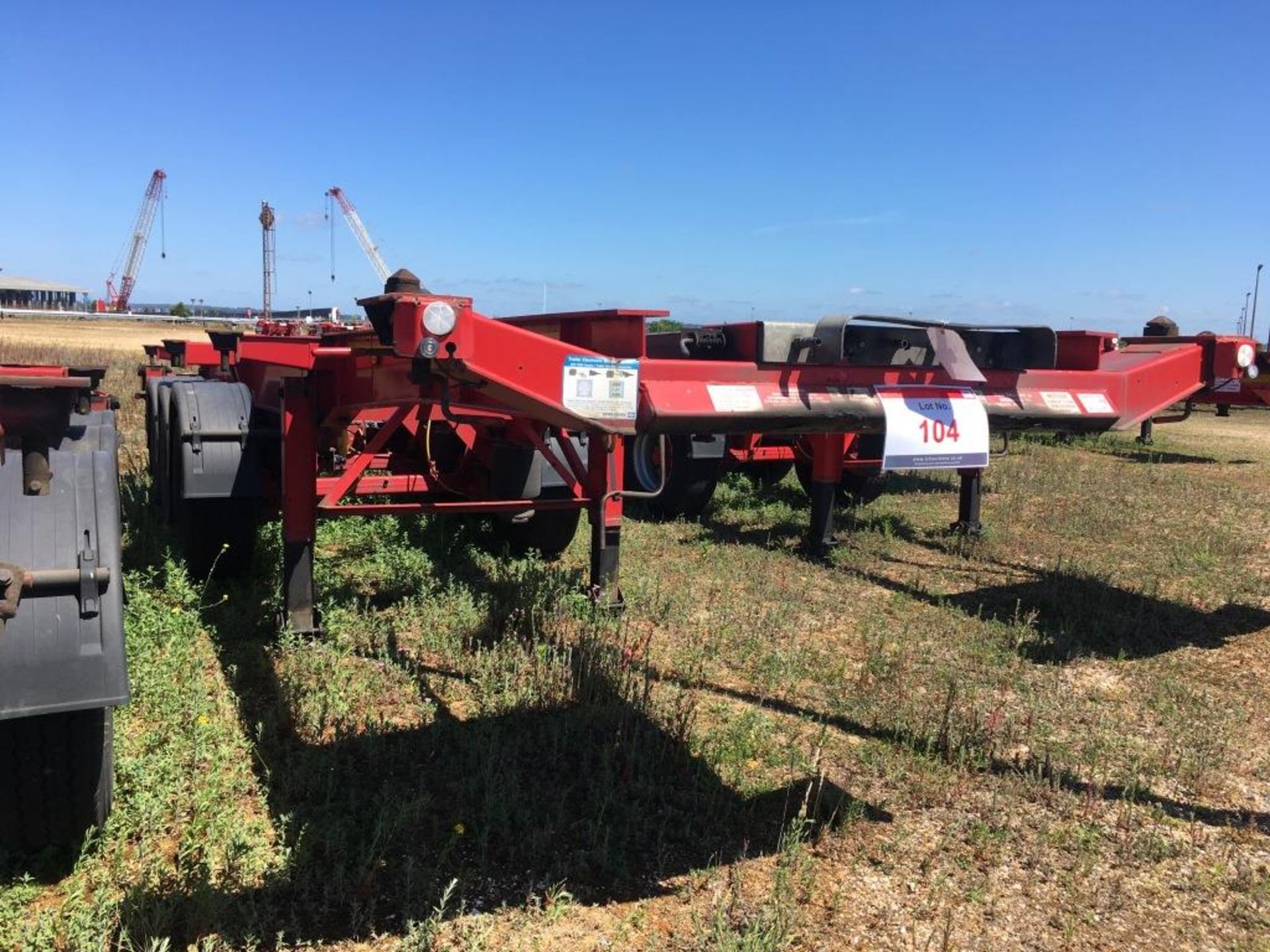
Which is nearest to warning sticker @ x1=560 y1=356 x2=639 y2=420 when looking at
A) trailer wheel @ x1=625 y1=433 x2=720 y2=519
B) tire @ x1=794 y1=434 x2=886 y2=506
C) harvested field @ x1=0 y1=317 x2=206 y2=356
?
trailer wheel @ x1=625 y1=433 x2=720 y2=519

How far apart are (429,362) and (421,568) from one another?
354 cm

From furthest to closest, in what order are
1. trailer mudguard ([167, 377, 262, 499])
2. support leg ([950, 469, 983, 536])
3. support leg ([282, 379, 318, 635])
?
support leg ([950, 469, 983, 536]) < trailer mudguard ([167, 377, 262, 499]) < support leg ([282, 379, 318, 635])

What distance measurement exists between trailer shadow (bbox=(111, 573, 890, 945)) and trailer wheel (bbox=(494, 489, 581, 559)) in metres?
2.17

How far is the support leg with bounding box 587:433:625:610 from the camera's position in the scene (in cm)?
518

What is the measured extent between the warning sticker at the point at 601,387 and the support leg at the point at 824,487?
176 inches

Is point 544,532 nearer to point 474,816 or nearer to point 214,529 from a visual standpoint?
point 214,529

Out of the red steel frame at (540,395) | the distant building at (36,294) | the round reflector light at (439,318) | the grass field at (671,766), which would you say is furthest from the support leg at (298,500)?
the distant building at (36,294)

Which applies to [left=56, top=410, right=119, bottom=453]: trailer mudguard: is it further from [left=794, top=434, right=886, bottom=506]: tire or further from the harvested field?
the harvested field

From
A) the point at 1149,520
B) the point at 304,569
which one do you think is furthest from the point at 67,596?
the point at 1149,520

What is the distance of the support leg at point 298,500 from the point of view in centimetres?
448

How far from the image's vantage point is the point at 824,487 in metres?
6.93

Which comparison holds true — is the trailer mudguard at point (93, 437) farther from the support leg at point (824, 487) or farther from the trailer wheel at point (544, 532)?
the support leg at point (824, 487)

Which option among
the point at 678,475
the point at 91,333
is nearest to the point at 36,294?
the point at 91,333

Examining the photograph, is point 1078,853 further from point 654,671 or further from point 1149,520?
point 1149,520
